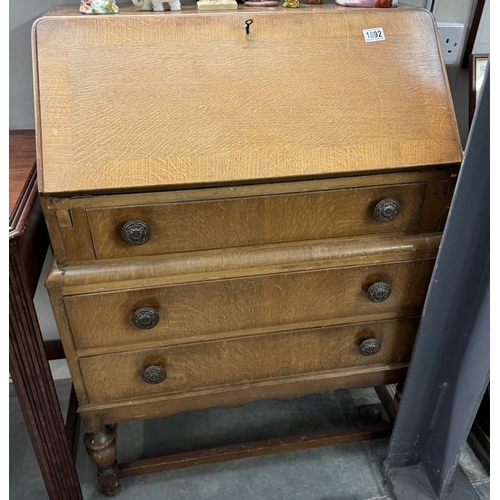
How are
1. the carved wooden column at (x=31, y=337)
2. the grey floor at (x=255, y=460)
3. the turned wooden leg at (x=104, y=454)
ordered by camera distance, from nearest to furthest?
the carved wooden column at (x=31, y=337), the turned wooden leg at (x=104, y=454), the grey floor at (x=255, y=460)

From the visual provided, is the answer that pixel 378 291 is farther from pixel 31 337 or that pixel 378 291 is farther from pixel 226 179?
pixel 31 337

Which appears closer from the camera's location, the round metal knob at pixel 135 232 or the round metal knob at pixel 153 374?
the round metal knob at pixel 135 232

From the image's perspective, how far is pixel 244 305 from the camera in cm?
111

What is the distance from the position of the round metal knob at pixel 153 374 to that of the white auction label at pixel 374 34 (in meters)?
0.88

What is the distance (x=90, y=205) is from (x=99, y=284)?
173 mm

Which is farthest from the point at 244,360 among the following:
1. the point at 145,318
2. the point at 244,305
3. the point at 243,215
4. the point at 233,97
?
the point at 233,97

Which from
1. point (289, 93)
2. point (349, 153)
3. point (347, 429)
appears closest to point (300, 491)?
point (347, 429)

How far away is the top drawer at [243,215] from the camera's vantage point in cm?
95

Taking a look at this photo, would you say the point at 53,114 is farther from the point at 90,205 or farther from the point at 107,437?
the point at 107,437

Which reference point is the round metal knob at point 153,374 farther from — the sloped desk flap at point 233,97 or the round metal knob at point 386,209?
the round metal knob at point 386,209

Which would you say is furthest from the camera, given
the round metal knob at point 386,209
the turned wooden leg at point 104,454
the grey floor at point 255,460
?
the grey floor at point 255,460

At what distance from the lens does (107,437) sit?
1.24m

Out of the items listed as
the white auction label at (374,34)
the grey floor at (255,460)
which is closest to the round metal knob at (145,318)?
the grey floor at (255,460)

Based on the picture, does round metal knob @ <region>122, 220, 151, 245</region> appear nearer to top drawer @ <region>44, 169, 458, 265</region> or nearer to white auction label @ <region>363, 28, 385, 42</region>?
top drawer @ <region>44, 169, 458, 265</region>
